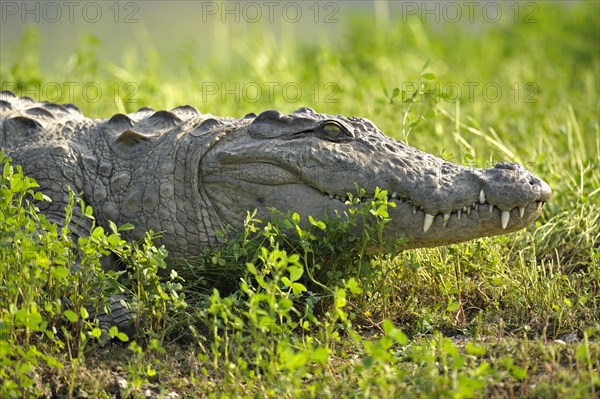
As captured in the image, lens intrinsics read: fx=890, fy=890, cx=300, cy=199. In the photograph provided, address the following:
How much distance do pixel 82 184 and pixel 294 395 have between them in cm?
230

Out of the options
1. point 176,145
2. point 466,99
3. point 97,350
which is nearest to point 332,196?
point 176,145

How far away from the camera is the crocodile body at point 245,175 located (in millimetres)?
4672

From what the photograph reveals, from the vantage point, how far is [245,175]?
16.9 feet

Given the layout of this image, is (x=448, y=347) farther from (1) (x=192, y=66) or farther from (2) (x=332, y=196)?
(1) (x=192, y=66)

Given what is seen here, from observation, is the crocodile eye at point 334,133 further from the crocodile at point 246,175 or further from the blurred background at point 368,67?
the blurred background at point 368,67

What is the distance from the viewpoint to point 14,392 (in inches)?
143

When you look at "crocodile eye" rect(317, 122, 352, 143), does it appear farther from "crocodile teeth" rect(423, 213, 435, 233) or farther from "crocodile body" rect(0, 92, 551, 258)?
"crocodile teeth" rect(423, 213, 435, 233)

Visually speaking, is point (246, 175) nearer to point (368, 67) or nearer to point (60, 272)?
point (60, 272)

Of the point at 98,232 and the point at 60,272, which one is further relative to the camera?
the point at 98,232

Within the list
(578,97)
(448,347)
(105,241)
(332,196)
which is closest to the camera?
(448,347)

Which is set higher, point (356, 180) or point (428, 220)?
point (356, 180)

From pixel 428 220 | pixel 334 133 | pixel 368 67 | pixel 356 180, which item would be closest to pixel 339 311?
pixel 428 220

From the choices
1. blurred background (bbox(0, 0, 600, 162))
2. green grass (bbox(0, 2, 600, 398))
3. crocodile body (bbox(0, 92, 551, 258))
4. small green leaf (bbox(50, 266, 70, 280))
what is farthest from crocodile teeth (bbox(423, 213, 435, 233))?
small green leaf (bbox(50, 266, 70, 280))

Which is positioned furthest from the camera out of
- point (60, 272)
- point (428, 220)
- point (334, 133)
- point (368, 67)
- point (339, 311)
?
point (368, 67)
